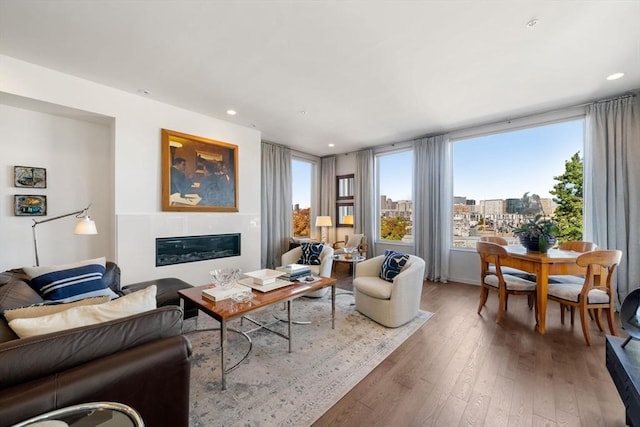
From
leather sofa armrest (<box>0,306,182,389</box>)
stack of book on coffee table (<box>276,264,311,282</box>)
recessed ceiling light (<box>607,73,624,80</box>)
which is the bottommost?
stack of book on coffee table (<box>276,264,311,282</box>)

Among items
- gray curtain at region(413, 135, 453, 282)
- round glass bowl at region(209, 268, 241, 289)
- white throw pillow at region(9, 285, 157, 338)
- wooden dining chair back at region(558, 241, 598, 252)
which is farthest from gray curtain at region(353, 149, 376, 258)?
white throw pillow at region(9, 285, 157, 338)

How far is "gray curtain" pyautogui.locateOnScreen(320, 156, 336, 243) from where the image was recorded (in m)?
6.59

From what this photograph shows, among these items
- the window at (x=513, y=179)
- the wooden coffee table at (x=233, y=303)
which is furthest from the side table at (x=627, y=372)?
the window at (x=513, y=179)

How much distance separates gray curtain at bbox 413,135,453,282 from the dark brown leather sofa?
4.67 meters

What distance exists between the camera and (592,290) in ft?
8.50

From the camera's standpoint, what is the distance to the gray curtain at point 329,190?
6.59 meters

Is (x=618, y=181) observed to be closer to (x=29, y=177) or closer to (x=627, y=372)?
(x=627, y=372)

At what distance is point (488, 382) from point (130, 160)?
178 inches

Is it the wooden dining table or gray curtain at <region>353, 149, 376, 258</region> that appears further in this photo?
gray curtain at <region>353, 149, 376, 258</region>

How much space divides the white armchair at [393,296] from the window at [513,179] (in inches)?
97.1

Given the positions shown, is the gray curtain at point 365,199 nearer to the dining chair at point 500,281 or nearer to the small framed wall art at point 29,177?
the dining chair at point 500,281

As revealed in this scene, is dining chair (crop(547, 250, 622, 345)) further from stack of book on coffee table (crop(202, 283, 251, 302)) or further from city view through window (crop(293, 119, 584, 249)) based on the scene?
stack of book on coffee table (crop(202, 283, 251, 302))

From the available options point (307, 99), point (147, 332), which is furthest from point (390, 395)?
point (307, 99)

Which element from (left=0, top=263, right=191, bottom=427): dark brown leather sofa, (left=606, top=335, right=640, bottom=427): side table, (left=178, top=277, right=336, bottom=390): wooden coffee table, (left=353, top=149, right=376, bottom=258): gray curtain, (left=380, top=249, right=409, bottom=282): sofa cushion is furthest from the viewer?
(left=353, top=149, right=376, bottom=258): gray curtain
